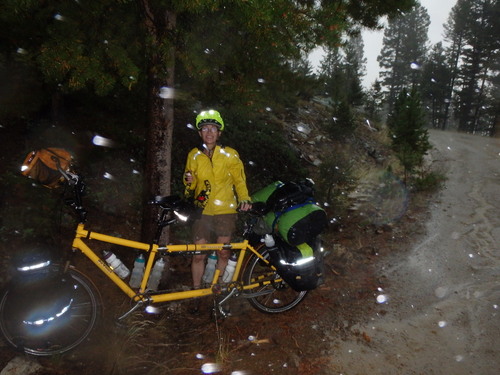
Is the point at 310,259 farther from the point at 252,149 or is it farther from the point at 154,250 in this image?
the point at 252,149

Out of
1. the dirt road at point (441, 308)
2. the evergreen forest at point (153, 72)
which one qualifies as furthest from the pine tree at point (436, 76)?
the dirt road at point (441, 308)

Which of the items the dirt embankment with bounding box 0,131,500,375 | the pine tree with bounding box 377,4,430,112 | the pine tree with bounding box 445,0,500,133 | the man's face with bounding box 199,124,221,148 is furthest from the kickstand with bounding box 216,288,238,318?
the pine tree with bounding box 377,4,430,112

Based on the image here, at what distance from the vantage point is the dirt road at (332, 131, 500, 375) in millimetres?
3756

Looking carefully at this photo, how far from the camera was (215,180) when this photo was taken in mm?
4227

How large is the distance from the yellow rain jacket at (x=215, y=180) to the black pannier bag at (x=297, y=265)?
832 millimetres

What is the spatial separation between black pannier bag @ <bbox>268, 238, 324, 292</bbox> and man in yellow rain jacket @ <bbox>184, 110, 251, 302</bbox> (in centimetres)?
74

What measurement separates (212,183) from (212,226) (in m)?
0.60

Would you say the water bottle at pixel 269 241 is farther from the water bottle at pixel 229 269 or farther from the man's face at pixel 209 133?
the man's face at pixel 209 133

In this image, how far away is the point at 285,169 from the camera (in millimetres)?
9719

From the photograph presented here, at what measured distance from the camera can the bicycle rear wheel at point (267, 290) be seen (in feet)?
14.9

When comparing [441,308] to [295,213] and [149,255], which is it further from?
[149,255]

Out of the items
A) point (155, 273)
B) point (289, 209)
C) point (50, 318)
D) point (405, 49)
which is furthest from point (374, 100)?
point (50, 318)

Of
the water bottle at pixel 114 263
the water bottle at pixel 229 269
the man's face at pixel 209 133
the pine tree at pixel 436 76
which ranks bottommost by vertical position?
the water bottle at pixel 229 269

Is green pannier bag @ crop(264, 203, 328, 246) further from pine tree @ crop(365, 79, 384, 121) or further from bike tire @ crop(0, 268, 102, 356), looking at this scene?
pine tree @ crop(365, 79, 384, 121)
